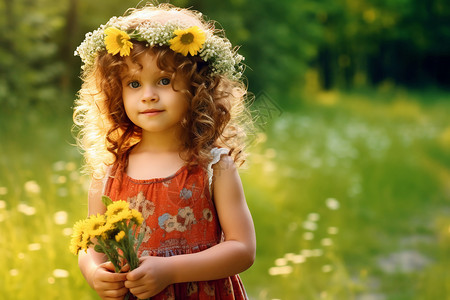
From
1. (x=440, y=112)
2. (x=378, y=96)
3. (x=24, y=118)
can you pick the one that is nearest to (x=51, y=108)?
(x=24, y=118)

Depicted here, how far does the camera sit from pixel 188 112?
6.79 feet

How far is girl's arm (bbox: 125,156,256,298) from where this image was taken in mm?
1805

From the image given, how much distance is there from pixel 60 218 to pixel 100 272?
202cm

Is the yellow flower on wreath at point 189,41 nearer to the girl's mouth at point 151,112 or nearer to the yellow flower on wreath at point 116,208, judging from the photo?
the girl's mouth at point 151,112

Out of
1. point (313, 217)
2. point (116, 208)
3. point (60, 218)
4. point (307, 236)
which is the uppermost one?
point (313, 217)

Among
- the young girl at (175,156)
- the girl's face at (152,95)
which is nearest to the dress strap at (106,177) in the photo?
the young girl at (175,156)

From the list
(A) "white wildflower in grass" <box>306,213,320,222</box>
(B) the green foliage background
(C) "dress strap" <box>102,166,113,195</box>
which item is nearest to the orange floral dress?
(C) "dress strap" <box>102,166,113,195</box>

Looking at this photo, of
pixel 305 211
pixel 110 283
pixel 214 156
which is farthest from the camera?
pixel 305 211

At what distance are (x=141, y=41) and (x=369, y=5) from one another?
29813 millimetres

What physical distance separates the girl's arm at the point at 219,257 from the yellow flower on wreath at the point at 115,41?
0.47 metres

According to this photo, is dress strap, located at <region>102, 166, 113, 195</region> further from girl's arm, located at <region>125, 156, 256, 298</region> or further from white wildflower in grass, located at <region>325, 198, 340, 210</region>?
white wildflower in grass, located at <region>325, 198, 340, 210</region>

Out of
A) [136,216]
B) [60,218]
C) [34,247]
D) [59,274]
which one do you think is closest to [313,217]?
[60,218]

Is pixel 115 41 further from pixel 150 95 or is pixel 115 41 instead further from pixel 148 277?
pixel 148 277

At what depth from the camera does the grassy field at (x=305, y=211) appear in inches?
138
